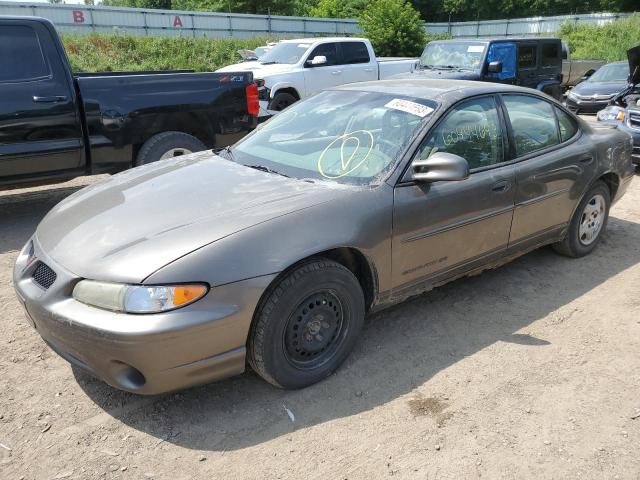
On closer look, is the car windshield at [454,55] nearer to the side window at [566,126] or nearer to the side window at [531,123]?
the side window at [566,126]

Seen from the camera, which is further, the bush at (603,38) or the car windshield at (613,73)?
the bush at (603,38)

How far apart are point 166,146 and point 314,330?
146 inches

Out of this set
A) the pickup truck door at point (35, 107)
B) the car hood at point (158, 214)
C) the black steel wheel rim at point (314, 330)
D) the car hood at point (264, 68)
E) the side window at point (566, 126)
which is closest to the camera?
the car hood at point (158, 214)

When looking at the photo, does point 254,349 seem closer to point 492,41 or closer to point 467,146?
point 467,146

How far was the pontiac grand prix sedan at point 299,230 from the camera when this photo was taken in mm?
2504

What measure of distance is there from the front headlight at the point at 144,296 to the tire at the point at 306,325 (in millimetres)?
381

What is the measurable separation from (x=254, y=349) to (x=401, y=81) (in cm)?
245

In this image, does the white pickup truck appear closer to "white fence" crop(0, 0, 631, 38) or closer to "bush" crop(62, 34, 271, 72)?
"bush" crop(62, 34, 271, 72)

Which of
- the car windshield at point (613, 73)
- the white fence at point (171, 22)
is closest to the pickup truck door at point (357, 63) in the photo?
the car windshield at point (613, 73)

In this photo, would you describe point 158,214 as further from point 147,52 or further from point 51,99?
point 147,52

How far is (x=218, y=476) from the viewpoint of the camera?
2406mm

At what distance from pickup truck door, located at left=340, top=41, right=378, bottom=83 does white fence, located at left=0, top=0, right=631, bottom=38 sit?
16.7 meters

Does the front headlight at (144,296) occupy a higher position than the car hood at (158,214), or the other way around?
the car hood at (158,214)

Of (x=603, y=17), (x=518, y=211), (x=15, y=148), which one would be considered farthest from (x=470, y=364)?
(x=603, y=17)
